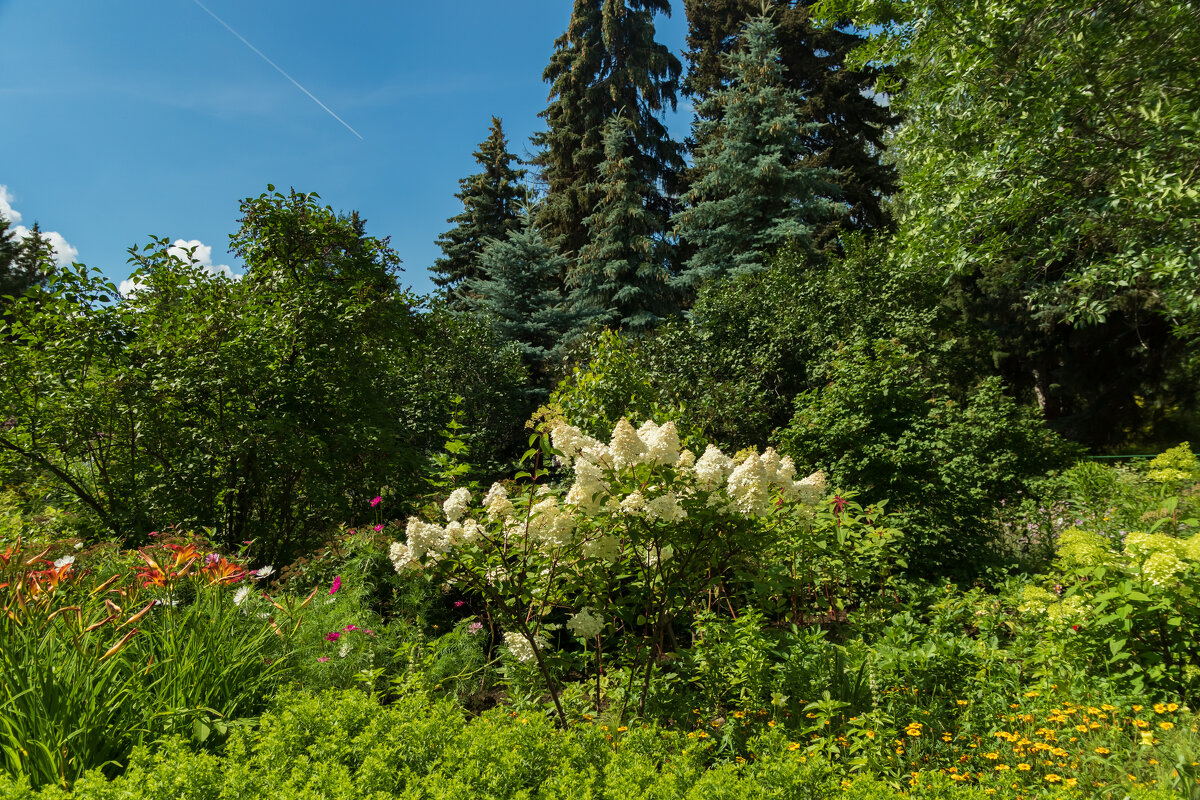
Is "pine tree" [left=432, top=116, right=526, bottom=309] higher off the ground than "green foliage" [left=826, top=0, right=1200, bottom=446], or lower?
higher

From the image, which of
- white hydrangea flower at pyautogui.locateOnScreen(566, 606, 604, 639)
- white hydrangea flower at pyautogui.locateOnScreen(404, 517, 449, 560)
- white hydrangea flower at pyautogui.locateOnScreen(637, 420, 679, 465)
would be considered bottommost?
white hydrangea flower at pyautogui.locateOnScreen(566, 606, 604, 639)

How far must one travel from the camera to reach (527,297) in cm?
1694

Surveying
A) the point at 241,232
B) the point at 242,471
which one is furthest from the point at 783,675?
the point at 241,232

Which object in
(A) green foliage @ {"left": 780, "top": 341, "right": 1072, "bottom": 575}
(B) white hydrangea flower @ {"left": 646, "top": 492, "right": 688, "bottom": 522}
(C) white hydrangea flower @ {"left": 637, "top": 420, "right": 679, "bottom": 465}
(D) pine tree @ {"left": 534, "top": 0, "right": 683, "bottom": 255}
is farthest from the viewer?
(D) pine tree @ {"left": 534, "top": 0, "right": 683, "bottom": 255}

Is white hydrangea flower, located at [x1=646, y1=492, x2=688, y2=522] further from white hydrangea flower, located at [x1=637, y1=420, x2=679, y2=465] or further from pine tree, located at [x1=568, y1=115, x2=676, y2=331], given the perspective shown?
pine tree, located at [x1=568, y1=115, x2=676, y2=331]

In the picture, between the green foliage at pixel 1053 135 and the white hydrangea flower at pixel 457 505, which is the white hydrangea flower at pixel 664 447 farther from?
the green foliage at pixel 1053 135

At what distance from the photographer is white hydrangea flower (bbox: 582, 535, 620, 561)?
9.23 ft

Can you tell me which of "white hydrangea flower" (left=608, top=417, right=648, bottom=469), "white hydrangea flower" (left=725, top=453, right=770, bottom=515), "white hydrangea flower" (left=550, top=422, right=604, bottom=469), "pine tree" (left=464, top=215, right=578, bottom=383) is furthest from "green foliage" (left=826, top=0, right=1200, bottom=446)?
"pine tree" (left=464, top=215, right=578, bottom=383)

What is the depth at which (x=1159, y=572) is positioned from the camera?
270 centimetres

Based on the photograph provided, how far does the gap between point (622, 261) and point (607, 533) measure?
1401cm

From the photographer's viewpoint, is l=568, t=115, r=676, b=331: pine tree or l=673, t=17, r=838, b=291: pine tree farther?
l=568, t=115, r=676, b=331: pine tree

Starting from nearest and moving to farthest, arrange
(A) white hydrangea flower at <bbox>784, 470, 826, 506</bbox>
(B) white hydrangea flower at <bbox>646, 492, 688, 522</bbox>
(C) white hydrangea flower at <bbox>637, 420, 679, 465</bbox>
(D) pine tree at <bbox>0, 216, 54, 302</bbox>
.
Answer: (B) white hydrangea flower at <bbox>646, 492, 688, 522</bbox>, (C) white hydrangea flower at <bbox>637, 420, 679, 465</bbox>, (A) white hydrangea flower at <bbox>784, 470, 826, 506</bbox>, (D) pine tree at <bbox>0, 216, 54, 302</bbox>

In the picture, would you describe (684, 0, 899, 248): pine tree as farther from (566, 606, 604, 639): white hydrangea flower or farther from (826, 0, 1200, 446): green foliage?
(566, 606, 604, 639): white hydrangea flower

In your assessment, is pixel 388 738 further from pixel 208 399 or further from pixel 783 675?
pixel 208 399
